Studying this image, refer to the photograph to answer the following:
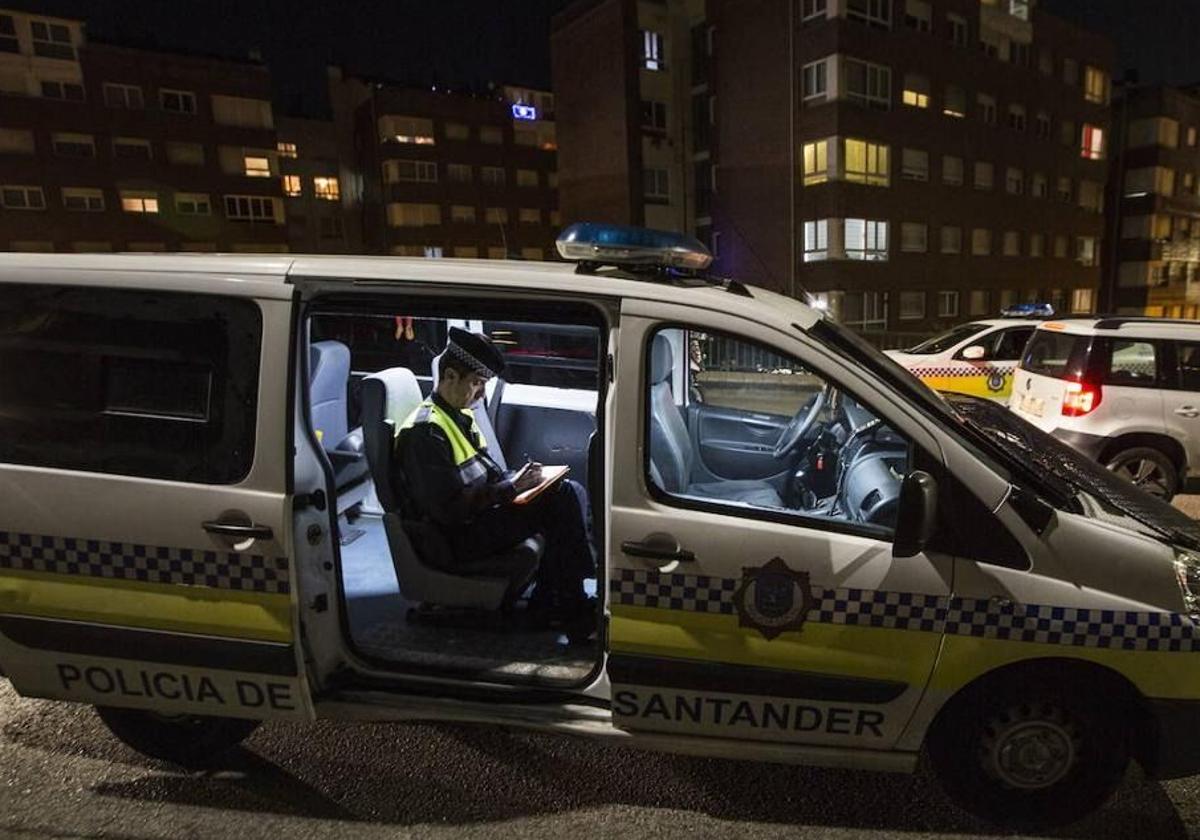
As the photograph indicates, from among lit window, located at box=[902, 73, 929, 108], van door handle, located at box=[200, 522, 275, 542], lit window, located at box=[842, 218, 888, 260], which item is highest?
lit window, located at box=[902, 73, 929, 108]

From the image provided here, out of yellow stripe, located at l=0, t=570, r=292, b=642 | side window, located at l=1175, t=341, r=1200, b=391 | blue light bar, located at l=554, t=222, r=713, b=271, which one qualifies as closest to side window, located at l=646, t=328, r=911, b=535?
blue light bar, located at l=554, t=222, r=713, b=271

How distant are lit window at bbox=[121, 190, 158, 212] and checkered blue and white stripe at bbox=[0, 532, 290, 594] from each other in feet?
136

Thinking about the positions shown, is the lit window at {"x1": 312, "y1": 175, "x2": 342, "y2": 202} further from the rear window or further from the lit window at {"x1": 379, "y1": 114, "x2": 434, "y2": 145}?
the rear window

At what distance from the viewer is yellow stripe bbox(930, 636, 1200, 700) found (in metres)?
2.32

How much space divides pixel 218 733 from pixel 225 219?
1694 inches

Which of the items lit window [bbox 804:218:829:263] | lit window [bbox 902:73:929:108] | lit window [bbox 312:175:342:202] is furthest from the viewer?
lit window [bbox 312:175:342:202]

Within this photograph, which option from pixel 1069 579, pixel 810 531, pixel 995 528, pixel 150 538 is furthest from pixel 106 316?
pixel 1069 579

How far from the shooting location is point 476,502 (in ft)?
10.7

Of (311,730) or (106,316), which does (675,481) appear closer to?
(311,730)

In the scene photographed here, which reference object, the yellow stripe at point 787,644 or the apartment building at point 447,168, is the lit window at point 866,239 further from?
the yellow stripe at point 787,644

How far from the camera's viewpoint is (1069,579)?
2305 millimetres

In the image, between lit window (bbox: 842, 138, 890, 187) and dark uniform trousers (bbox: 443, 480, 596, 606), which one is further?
lit window (bbox: 842, 138, 890, 187)

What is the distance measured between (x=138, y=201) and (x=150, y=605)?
42.0 m

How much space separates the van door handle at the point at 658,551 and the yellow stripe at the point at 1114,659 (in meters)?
0.89
